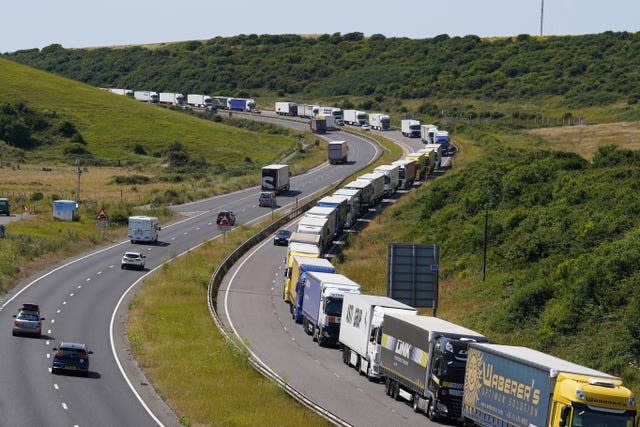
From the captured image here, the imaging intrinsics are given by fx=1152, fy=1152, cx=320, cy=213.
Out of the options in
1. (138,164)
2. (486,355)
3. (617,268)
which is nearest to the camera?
(486,355)

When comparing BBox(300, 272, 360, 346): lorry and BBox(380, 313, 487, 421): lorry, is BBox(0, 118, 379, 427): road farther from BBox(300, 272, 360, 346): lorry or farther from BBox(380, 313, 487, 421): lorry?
BBox(300, 272, 360, 346): lorry

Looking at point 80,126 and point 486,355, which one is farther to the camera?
point 80,126

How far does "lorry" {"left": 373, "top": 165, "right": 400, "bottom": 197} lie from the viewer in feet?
399

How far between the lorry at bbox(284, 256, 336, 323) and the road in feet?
32.4

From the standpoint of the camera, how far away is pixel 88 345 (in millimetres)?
55594

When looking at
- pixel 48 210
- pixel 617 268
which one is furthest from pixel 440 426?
pixel 48 210

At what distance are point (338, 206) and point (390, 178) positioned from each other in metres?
25.9

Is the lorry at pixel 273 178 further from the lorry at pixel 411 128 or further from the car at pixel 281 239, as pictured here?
the lorry at pixel 411 128

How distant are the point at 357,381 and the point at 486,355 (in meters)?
13.4

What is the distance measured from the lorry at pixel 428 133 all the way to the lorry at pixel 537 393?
126 m

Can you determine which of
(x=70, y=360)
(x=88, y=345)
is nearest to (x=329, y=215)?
(x=88, y=345)

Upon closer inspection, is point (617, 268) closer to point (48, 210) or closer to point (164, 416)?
point (164, 416)

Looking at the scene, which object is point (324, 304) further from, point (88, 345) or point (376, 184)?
point (376, 184)

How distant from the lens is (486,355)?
36.6m
